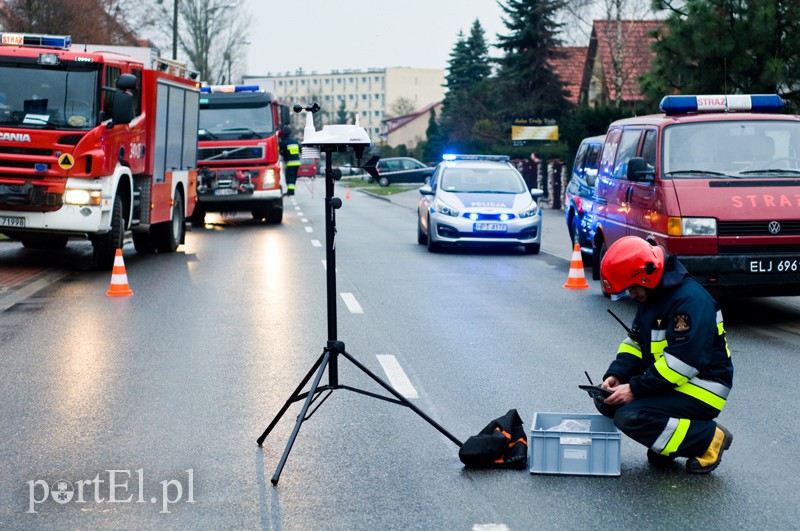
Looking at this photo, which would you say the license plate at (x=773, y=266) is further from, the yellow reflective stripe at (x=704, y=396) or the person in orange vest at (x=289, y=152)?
the person in orange vest at (x=289, y=152)

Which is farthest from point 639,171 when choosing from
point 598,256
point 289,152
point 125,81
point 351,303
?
point 289,152

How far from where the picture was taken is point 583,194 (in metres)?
18.2

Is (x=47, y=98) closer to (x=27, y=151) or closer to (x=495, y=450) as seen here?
(x=27, y=151)

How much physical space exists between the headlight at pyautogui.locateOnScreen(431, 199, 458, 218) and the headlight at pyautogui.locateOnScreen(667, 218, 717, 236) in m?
8.50

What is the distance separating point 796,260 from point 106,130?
932 centimetres

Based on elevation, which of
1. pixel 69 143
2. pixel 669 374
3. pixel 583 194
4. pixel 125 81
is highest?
pixel 125 81

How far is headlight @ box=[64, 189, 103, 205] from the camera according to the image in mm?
Result: 15852

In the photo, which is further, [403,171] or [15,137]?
[403,171]

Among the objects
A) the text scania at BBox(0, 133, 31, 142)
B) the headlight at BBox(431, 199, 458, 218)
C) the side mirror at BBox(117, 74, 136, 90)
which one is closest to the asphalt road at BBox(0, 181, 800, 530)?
the text scania at BBox(0, 133, 31, 142)

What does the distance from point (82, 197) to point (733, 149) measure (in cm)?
842

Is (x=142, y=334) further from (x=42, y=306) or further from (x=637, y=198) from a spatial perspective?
(x=637, y=198)

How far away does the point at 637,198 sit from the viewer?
500 inches

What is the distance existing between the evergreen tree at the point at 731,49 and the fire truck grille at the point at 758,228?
8995 millimetres

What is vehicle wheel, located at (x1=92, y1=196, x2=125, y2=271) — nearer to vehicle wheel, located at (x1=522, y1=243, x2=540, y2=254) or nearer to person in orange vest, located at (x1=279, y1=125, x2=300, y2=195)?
vehicle wheel, located at (x1=522, y1=243, x2=540, y2=254)
